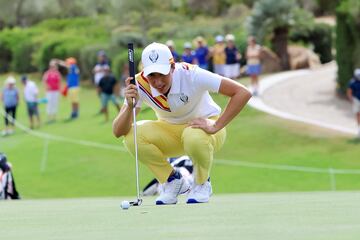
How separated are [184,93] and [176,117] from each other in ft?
1.41

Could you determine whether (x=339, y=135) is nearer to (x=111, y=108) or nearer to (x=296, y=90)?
(x=296, y=90)

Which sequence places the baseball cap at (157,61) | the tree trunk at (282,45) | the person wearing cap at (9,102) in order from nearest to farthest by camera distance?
1. the baseball cap at (157,61)
2. the person wearing cap at (9,102)
3. the tree trunk at (282,45)

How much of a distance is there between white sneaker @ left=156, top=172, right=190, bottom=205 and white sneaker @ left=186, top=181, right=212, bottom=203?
17 centimetres

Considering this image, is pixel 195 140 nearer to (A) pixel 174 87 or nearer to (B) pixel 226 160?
(A) pixel 174 87

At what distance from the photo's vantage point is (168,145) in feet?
31.8

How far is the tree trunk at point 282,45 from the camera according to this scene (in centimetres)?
4559

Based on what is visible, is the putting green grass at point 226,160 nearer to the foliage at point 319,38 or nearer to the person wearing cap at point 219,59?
the person wearing cap at point 219,59

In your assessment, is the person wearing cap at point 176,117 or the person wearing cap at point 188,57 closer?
the person wearing cap at point 176,117

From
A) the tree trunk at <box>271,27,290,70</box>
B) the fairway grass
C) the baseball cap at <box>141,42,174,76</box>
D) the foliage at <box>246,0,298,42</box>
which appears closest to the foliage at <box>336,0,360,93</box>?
the foliage at <box>246,0,298,42</box>

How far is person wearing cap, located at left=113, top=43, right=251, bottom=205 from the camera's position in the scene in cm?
906

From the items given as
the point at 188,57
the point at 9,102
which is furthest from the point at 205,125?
the point at 9,102

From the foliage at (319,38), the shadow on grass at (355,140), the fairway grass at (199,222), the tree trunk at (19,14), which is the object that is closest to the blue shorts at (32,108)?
the shadow on grass at (355,140)

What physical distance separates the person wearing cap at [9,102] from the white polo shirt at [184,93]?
87.3 feet

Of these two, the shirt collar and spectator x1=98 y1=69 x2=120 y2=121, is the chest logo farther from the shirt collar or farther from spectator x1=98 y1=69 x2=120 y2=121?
spectator x1=98 y1=69 x2=120 y2=121
